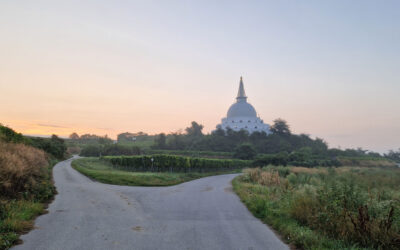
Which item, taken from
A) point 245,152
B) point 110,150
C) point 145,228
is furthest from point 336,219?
point 110,150

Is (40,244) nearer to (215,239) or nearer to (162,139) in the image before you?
(215,239)

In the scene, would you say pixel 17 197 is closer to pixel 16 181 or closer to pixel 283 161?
pixel 16 181

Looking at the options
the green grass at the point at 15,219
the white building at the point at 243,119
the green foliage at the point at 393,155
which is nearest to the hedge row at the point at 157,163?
the green grass at the point at 15,219

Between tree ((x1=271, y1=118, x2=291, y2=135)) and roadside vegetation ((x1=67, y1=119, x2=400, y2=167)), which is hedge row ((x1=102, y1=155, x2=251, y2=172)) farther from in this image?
tree ((x1=271, y1=118, x2=291, y2=135))

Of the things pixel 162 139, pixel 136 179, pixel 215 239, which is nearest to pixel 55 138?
pixel 162 139

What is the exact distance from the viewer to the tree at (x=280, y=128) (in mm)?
104938

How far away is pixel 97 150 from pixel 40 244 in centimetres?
7773

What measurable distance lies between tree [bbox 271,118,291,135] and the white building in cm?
301

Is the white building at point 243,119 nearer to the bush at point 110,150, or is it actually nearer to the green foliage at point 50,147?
the bush at point 110,150

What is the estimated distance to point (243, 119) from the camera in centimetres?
10394

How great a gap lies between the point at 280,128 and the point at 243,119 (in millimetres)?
17049

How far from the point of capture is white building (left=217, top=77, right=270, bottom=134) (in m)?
104

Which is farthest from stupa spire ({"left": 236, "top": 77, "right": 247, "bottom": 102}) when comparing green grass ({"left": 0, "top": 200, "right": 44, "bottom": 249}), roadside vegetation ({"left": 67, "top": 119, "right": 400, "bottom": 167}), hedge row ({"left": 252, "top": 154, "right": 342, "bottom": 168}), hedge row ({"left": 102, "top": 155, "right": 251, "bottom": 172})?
green grass ({"left": 0, "top": 200, "right": 44, "bottom": 249})

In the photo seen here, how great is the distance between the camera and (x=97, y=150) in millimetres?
78500
